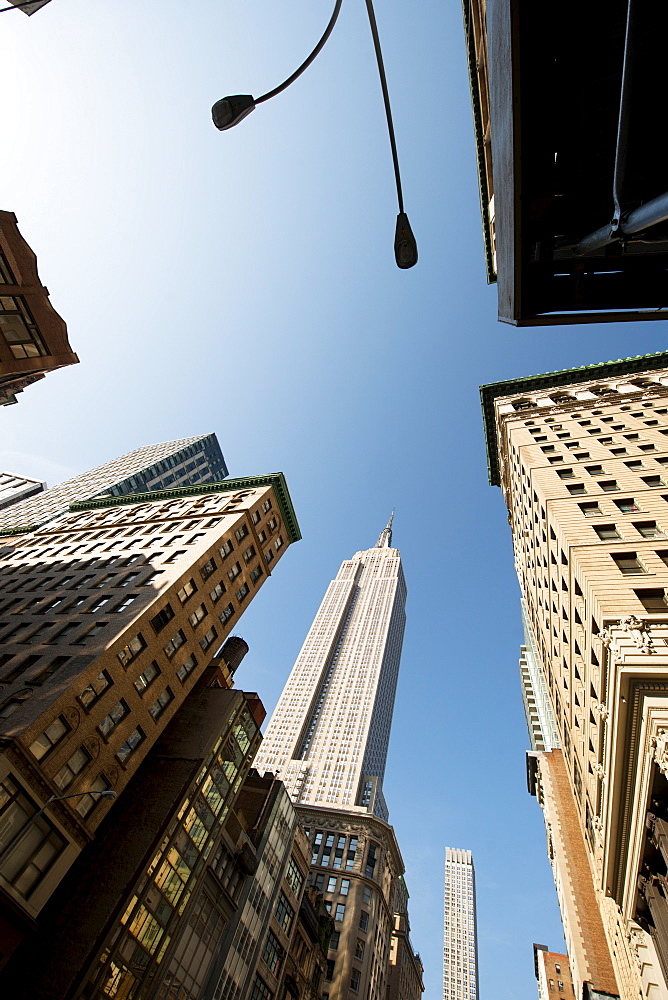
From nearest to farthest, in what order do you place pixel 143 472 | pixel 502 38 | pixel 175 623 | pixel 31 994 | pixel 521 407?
1. pixel 502 38
2. pixel 31 994
3. pixel 175 623
4. pixel 521 407
5. pixel 143 472

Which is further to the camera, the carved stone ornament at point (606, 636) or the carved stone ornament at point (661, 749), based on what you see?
the carved stone ornament at point (606, 636)

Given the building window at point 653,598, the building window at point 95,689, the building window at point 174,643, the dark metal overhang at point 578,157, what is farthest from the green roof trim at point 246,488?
the dark metal overhang at point 578,157

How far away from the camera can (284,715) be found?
15388 cm

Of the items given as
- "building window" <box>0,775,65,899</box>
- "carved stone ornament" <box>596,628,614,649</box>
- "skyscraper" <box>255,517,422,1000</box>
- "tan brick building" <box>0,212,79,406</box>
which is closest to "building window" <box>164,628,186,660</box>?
"building window" <box>0,775,65,899</box>

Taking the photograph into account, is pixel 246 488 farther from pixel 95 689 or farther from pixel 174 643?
pixel 95 689

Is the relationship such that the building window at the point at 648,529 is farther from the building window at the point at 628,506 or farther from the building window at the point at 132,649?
the building window at the point at 132,649

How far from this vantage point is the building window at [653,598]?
23220mm

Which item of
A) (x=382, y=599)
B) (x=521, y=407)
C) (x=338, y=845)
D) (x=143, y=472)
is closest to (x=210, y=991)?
(x=338, y=845)

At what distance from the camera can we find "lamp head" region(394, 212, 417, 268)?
885 centimetres

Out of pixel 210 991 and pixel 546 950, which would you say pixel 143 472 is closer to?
pixel 210 991

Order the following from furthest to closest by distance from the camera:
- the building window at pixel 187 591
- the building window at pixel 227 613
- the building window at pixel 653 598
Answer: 1. the building window at pixel 227 613
2. the building window at pixel 187 591
3. the building window at pixel 653 598

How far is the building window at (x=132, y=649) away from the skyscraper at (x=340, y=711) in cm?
9333

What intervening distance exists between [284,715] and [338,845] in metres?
82.9

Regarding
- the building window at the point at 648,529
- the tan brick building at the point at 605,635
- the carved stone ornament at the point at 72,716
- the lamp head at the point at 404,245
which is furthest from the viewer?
the carved stone ornament at the point at 72,716
